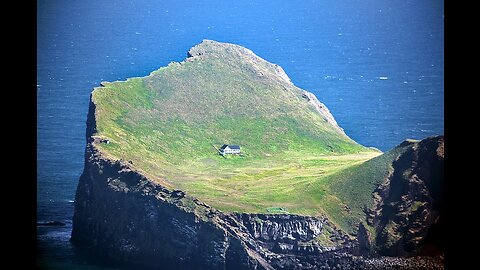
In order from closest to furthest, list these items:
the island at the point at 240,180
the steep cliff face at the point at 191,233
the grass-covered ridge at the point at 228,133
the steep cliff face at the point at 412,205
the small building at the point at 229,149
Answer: the steep cliff face at the point at 412,205
the island at the point at 240,180
the steep cliff face at the point at 191,233
the grass-covered ridge at the point at 228,133
the small building at the point at 229,149

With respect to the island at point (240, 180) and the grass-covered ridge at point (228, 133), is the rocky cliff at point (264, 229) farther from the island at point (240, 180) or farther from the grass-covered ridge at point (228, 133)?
the grass-covered ridge at point (228, 133)

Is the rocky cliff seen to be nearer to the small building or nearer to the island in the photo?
the island

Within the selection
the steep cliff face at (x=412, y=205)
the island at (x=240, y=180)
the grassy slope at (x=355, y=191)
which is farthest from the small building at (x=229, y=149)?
the steep cliff face at (x=412, y=205)

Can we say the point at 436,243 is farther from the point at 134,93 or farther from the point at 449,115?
the point at 134,93
